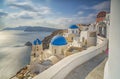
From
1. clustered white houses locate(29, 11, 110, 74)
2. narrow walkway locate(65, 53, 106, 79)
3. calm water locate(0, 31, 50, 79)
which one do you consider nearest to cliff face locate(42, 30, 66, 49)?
clustered white houses locate(29, 11, 110, 74)

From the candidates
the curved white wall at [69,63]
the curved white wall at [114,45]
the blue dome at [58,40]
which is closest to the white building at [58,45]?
the blue dome at [58,40]

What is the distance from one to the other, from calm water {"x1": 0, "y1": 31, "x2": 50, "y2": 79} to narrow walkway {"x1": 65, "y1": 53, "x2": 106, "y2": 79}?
0.69 meters

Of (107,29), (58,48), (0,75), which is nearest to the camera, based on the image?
(0,75)

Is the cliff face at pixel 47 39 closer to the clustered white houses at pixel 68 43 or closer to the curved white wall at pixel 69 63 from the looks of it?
the clustered white houses at pixel 68 43

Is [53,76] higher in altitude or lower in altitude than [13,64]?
lower

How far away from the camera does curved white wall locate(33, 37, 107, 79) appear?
2.51m

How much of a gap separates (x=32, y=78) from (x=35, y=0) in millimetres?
1044

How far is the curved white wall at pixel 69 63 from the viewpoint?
2512mm

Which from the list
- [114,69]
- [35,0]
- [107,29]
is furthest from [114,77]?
[35,0]

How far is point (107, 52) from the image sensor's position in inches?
114

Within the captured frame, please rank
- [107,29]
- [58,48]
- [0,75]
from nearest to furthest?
[0,75], [58,48], [107,29]

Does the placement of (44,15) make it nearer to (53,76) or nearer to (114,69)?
(53,76)

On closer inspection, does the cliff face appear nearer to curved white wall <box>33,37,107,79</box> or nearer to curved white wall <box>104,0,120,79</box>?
curved white wall <box>33,37,107,79</box>

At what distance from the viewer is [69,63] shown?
2.66 metres
